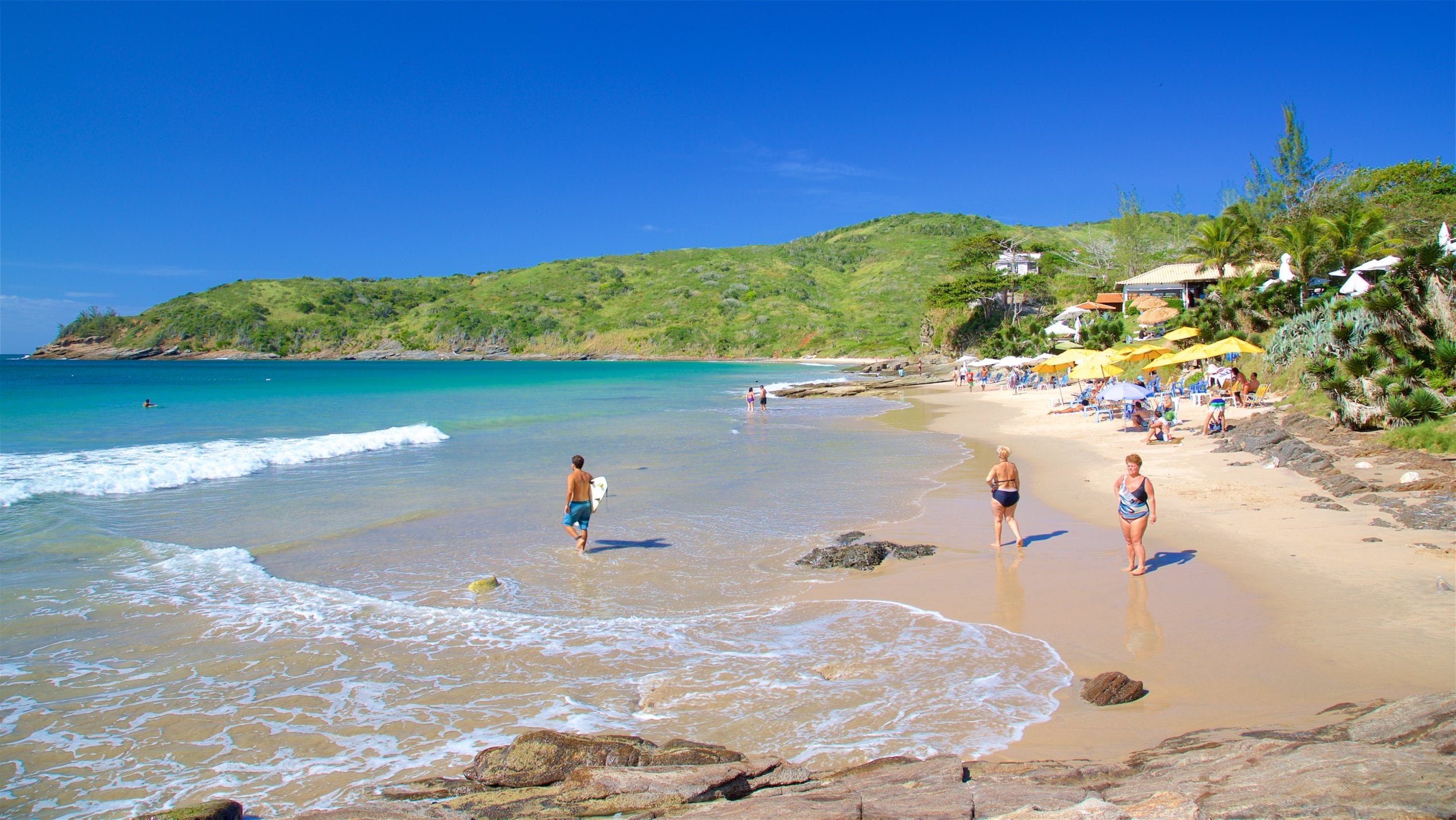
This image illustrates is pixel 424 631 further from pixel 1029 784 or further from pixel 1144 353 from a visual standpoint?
pixel 1144 353

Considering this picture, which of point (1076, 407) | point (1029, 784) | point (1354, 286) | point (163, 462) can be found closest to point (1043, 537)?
point (1029, 784)

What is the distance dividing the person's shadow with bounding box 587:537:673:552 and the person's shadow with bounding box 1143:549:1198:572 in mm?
5643

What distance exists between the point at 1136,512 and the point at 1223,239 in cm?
3792

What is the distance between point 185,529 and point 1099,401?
2284cm

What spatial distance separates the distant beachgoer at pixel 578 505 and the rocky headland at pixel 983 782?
529 centimetres

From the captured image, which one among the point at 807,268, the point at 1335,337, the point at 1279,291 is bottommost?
the point at 1335,337

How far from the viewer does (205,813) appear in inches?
137

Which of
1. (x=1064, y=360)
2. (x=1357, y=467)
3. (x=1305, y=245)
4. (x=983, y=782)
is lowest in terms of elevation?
(x=983, y=782)

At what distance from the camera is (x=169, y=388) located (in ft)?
174

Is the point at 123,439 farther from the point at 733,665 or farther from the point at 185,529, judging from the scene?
the point at 733,665

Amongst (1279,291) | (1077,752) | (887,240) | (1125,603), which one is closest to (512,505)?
(1125,603)

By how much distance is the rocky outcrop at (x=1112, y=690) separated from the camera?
5.15 meters

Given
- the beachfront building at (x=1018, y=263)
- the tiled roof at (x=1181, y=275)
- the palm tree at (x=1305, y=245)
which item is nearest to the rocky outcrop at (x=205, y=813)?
the palm tree at (x=1305, y=245)

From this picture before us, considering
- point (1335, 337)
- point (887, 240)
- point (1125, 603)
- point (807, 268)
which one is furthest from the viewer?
point (887, 240)
